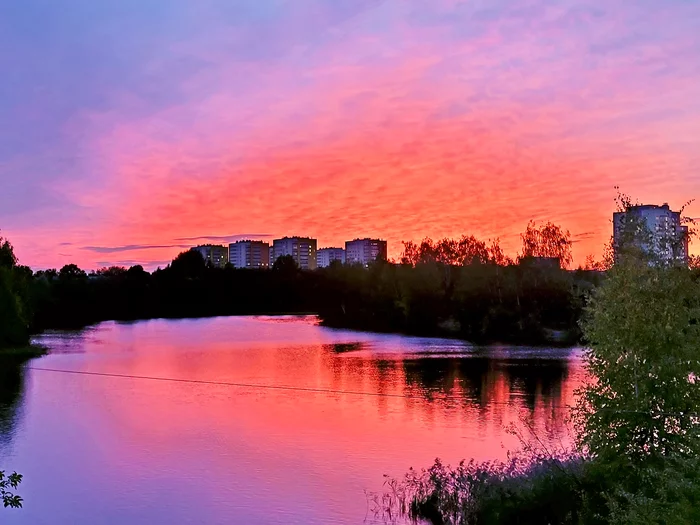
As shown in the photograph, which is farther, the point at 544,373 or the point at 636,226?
the point at 544,373

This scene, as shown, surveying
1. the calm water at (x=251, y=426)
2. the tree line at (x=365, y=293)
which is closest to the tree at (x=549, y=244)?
the tree line at (x=365, y=293)

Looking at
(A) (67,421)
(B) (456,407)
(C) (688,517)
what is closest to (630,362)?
(C) (688,517)

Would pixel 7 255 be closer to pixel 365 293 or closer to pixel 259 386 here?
pixel 259 386

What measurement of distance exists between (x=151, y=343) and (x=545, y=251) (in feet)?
159

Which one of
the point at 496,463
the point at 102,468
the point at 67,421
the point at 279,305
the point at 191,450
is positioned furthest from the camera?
the point at 279,305

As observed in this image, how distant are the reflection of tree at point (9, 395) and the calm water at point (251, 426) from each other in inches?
3.9

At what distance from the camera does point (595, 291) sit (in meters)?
14.4

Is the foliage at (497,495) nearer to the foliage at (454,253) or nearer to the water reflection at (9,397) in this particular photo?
the water reflection at (9,397)

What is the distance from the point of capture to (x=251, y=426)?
25.7 metres

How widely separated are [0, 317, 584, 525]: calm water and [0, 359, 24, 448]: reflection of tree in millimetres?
100

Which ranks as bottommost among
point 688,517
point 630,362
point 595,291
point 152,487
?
point 152,487

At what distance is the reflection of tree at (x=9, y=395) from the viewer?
2556cm

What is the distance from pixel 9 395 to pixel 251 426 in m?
14.0

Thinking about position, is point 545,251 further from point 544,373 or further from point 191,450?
point 191,450
